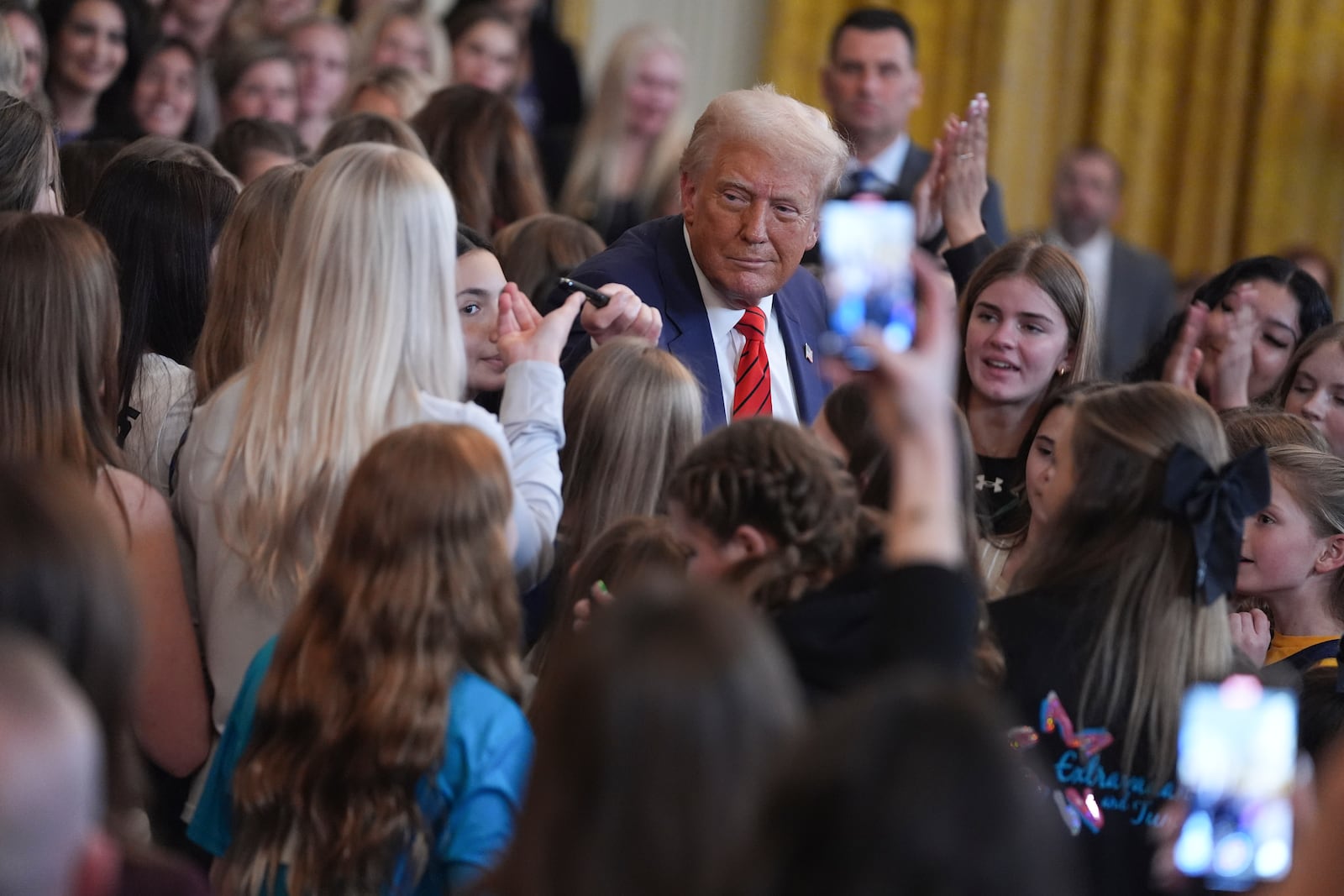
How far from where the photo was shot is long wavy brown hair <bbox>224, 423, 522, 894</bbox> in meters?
1.90

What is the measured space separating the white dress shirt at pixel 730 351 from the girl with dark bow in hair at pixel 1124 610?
43.2 inches

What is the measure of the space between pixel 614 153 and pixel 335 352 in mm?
2994

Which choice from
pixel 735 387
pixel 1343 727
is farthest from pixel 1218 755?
pixel 735 387

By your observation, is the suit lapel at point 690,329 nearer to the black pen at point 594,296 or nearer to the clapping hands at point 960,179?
the black pen at point 594,296

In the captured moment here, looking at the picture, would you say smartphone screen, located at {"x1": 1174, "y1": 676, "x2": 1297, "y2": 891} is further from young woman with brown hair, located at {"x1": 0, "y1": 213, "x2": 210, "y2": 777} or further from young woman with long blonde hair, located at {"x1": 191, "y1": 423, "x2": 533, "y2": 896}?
young woman with brown hair, located at {"x1": 0, "y1": 213, "x2": 210, "y2": 777}

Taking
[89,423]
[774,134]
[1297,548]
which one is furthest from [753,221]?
[89,423]

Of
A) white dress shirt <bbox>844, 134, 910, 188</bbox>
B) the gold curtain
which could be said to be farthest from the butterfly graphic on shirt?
the gold curtain

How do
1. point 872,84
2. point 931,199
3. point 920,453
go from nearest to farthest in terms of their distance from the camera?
point 920,453, point 931,199, point 872,84

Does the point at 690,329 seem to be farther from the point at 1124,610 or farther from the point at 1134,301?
the point at 1134,301

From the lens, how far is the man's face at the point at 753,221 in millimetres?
3246

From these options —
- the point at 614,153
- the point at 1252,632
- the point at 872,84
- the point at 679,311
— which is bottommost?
the point at 1252,632

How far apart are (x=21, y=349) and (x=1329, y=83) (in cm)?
595

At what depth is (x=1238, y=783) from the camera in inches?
75.3

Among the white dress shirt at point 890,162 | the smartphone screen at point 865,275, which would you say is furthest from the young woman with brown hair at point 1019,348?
the white dress shirt at point 890,162
